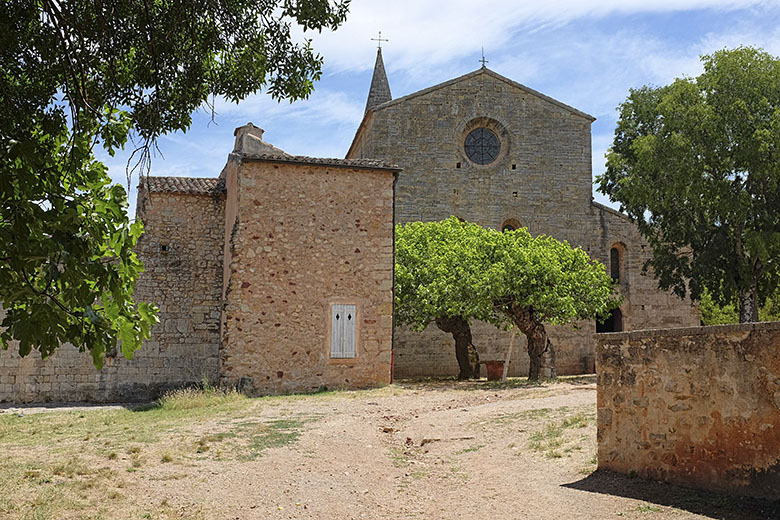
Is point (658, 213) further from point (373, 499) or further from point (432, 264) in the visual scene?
point (373, 499)

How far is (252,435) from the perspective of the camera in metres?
9.74

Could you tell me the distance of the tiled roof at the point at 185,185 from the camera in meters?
17.3

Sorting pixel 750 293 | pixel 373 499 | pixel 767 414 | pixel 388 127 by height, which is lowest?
pixel 373 499

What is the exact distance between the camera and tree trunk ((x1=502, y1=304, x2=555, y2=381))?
18.6 metres

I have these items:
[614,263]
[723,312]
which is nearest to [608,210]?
[614,263]

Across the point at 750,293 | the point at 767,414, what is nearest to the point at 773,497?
the point at 767,414

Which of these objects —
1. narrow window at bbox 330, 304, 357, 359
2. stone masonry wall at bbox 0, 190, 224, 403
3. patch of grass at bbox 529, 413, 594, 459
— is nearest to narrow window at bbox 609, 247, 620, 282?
narrow window at bbox 330, 304, 357, 359

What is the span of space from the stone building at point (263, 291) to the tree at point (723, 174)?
950 centimetres

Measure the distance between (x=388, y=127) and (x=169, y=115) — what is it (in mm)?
19150

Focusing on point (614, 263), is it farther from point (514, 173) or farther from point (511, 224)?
point (514, 173)

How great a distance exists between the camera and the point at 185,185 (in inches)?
700

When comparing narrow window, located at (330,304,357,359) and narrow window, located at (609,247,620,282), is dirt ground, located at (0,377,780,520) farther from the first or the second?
narrow window, located at (609,247,620,282)

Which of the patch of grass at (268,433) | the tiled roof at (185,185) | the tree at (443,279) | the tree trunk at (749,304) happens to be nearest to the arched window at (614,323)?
the tree trunk at (749,304)

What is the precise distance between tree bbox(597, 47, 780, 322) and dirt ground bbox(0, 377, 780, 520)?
11293 millimetres
